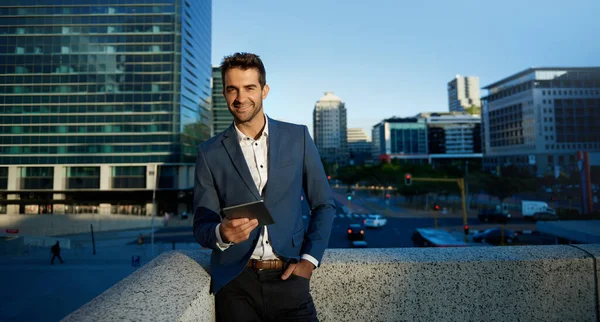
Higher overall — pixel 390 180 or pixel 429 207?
pixel 390 180

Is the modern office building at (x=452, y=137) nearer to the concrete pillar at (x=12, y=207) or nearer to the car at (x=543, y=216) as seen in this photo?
the car at (x=543, y=216)

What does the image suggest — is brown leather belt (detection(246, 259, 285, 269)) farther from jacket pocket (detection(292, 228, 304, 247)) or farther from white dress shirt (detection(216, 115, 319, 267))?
jacket pocket (detection(292, 228, 304, 247))

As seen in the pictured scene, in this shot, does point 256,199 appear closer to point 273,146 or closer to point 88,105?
point 273,146

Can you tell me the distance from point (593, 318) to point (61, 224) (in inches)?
324

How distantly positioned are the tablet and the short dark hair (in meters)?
0.85

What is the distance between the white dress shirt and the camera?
1.84 m

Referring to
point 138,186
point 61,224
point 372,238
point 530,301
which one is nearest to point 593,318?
→ point 530,301

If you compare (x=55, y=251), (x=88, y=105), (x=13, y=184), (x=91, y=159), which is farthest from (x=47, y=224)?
(x=91, y=159)

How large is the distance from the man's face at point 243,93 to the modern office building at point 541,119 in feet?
43.8

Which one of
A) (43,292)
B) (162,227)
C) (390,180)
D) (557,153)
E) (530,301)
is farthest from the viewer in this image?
(390,180)

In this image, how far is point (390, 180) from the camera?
6009 cm

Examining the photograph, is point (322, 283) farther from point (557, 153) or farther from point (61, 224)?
point (557, 153)

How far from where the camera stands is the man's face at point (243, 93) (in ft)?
5.96

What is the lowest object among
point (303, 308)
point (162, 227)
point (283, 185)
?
point (162, 227)
